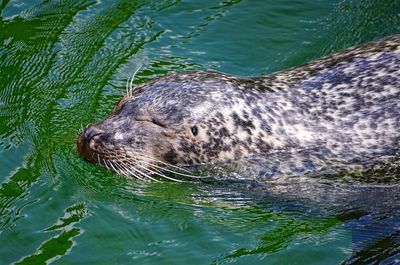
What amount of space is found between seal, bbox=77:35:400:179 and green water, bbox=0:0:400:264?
13.2 inches

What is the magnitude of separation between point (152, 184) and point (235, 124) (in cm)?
87

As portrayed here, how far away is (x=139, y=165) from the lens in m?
8.77

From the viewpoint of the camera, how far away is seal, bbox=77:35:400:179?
870 centimetres

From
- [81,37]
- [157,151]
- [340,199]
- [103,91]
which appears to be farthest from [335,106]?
[81,37]

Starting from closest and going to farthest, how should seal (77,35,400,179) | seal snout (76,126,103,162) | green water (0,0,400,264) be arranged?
1. green water (0,0,400,264)
2. seal (77,35,400,179)
3. seal snout (76,126,103,162)

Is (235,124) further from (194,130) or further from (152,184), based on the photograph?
(152,184)

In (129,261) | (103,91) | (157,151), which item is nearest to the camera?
(129,261)

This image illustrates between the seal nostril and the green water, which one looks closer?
the green water

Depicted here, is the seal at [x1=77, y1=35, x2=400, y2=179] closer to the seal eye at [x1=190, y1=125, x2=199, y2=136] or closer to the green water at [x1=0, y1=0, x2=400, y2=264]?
the seal eye at [x1=190, y1=125, x2=199, y2=136]

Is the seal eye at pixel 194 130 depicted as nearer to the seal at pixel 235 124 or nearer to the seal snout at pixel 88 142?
the seal at pixel 235 124

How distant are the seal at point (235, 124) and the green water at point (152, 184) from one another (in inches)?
13.2

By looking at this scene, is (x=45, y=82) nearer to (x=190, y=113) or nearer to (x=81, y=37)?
(x=81, y=37)

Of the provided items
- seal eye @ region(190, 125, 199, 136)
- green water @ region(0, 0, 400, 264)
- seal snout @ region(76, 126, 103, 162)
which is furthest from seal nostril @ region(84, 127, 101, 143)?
seal eye @ region(190, 125, 199, 136)

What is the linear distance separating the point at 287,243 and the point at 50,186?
216 cm
